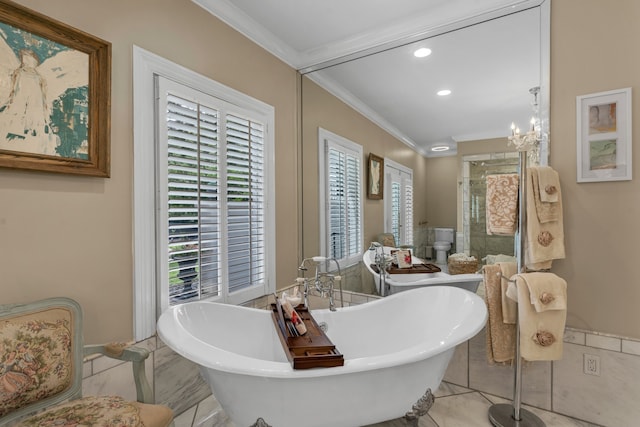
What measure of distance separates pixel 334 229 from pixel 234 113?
4.34 feet

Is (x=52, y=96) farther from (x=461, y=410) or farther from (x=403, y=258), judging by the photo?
(x=461, y=410)

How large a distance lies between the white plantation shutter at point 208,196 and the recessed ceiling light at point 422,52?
1300 mm

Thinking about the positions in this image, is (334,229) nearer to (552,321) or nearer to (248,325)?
(248,325)

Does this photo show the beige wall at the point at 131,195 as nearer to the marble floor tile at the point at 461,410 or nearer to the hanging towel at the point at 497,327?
the hanging towel at the point at 497,327

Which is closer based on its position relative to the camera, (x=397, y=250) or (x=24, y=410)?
(x=24, y=410)

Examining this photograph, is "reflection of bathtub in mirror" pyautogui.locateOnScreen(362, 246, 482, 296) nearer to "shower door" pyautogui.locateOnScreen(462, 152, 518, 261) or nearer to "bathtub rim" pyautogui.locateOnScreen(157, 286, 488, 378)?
"shower door" pyautogui.locateOnScreen(462, 152, 518, 261)

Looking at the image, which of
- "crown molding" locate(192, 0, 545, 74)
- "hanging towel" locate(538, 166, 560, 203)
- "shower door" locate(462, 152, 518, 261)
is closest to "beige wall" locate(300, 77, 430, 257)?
"crown molding" locate(192, 0, 545, 74)

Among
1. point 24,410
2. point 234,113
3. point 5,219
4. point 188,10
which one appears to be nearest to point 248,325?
point 24,410

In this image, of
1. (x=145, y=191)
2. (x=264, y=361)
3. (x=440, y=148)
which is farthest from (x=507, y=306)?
(x=145, y=191)

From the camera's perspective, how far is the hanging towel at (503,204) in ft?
6.40

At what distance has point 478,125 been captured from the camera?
2369mm

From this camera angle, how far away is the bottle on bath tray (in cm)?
175

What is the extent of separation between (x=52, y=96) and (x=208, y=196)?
0.89 meters

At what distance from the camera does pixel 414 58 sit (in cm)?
255
